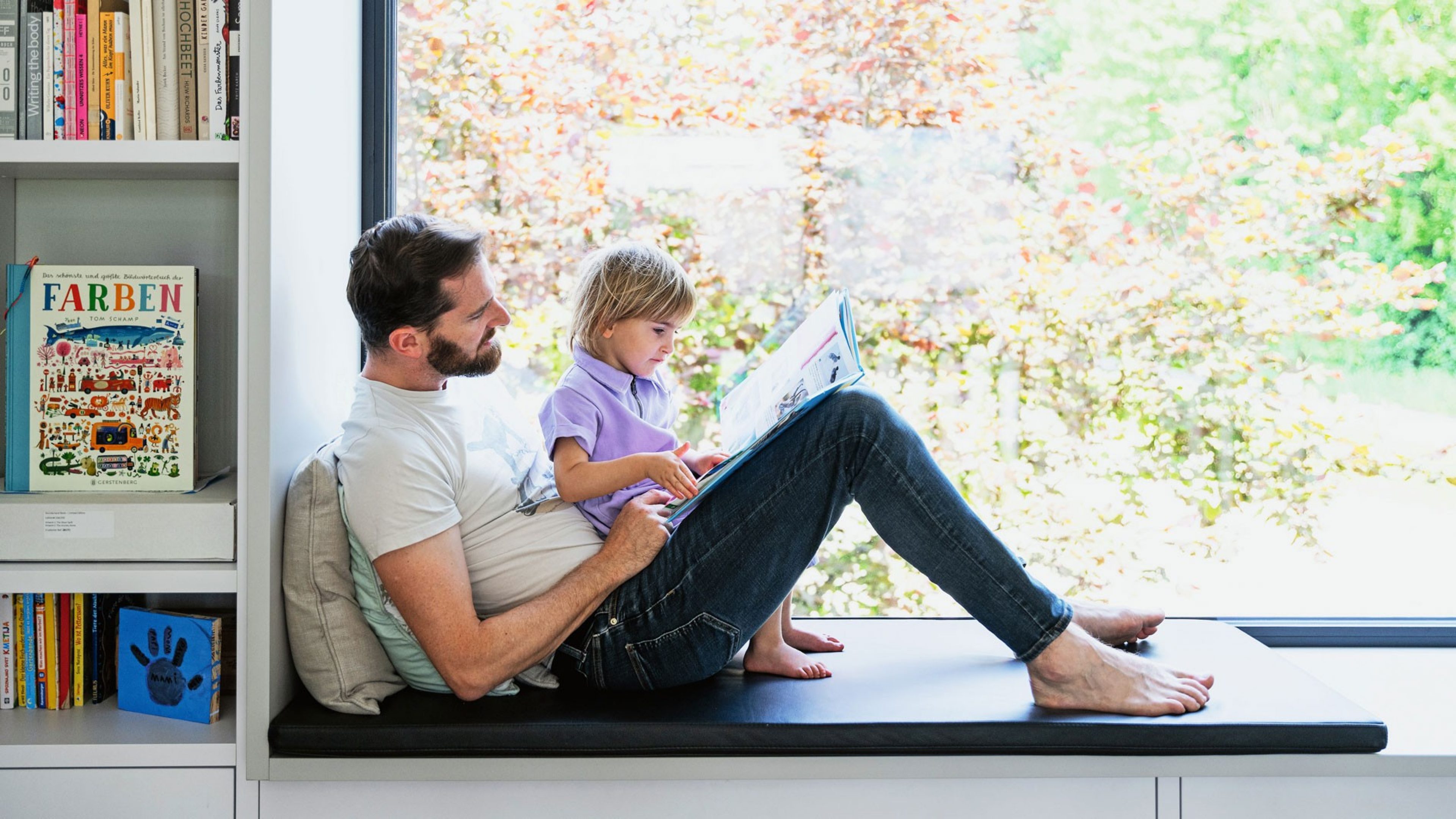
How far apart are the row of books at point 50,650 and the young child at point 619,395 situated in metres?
0.76

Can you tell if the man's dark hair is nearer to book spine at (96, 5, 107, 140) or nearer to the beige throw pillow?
the beige throw pillow

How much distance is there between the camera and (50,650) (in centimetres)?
161

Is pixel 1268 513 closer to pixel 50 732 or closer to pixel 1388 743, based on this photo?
pixel 1388 743

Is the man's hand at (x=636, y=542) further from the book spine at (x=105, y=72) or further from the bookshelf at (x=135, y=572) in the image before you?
the book spine at (x=105, y=72)

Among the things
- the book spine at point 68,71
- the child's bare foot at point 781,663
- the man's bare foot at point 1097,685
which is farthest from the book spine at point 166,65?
the man's bare foot at point 1097,685

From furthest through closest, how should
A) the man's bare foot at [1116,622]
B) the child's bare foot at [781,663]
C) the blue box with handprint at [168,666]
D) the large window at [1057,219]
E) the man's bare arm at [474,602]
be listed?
1. the large window at [1057,219]
2. the man's bare foot at [1116,622]
3. the child's bare foot at [781,663]
4. the blue box with handprint at [168,666]
5. the man's bare arm at [474,602]

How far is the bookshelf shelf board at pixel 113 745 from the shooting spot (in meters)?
1.47

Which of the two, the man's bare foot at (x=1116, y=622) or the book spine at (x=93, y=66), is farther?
the man's bare foot at (x=1116, y=622)

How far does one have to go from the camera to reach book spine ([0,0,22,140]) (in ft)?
4.92

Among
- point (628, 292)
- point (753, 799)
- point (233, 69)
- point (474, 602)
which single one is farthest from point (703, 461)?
point (233, 69)

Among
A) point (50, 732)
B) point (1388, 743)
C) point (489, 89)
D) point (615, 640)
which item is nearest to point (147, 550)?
point (50, 732)

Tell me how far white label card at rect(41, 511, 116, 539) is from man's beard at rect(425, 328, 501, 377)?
0.50m

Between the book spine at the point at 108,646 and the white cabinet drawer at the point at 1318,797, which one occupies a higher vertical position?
the book spine at the point at 108,646

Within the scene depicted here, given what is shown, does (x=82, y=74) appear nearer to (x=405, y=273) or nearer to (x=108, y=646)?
(x=405, y=273)
